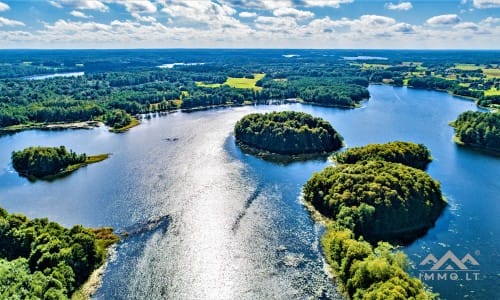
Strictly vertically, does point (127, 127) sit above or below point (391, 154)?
below

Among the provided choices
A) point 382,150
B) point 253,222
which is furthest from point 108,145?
point 382,150

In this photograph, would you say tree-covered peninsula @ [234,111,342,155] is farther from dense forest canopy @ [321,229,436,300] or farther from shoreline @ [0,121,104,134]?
shoreline @ [0,121,104,134]

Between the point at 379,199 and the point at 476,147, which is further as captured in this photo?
the point at 476,147

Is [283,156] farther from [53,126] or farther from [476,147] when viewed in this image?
[53,126]

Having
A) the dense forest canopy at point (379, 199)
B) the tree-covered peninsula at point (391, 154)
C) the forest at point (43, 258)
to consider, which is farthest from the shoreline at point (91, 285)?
the tree-covered peninsula at point (391, 154)

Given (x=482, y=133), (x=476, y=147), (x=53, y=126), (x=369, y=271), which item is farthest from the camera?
(x=53, y=126)

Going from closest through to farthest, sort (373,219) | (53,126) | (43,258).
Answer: (43,258) < (373,219) < (53,126)

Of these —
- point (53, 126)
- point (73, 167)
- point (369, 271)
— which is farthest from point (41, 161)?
point (369, 271)

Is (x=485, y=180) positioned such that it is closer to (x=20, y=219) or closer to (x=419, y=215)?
(x=419, y=215)
